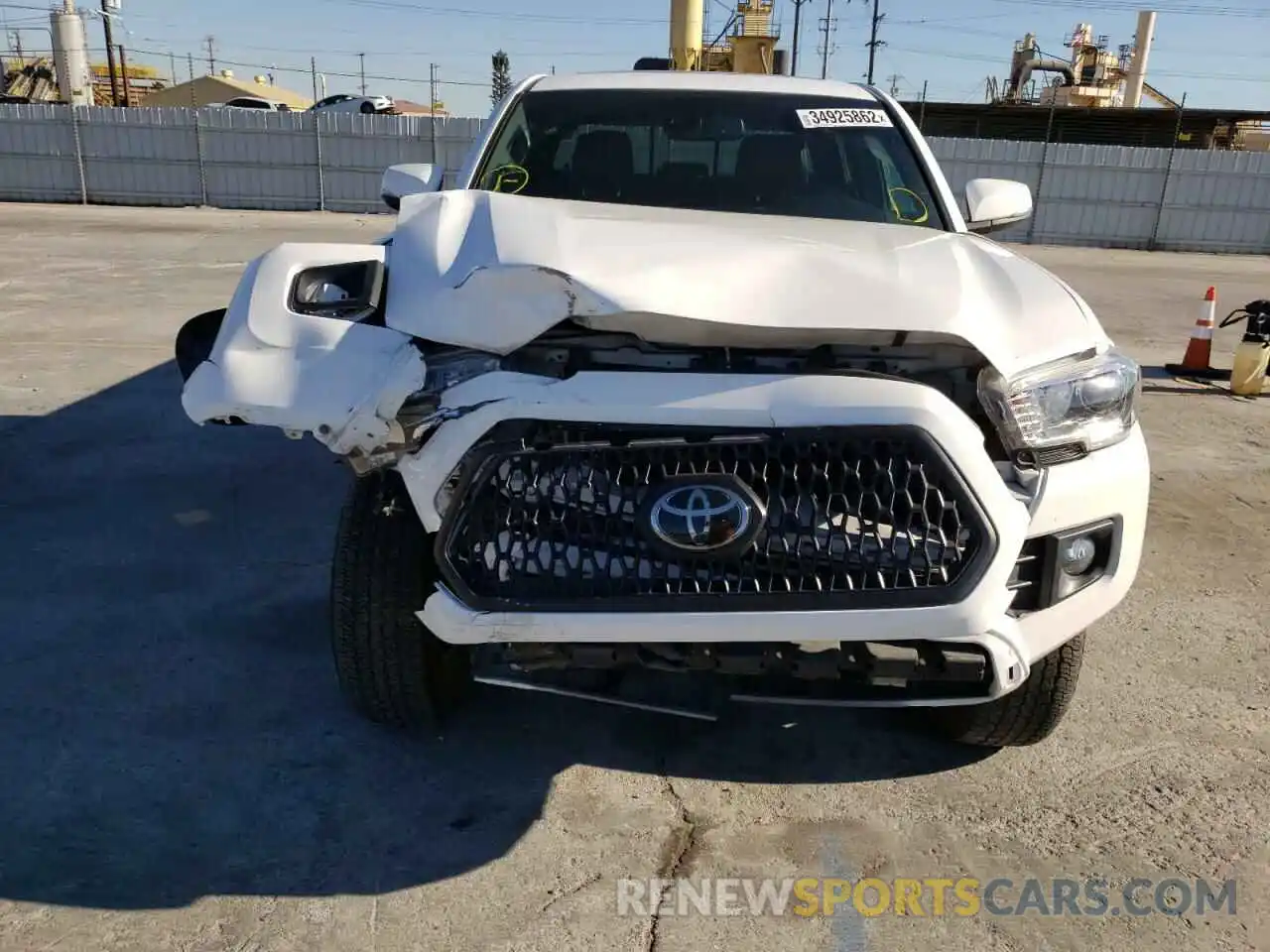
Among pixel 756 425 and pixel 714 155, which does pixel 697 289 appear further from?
pixel 714 155

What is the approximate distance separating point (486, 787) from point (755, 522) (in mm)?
1097

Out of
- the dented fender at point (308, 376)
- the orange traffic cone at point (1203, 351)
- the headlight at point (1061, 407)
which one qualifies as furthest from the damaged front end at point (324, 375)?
the orange traffic cone at point (1203, 351)

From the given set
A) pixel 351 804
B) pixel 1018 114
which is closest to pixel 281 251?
pixel 351 804

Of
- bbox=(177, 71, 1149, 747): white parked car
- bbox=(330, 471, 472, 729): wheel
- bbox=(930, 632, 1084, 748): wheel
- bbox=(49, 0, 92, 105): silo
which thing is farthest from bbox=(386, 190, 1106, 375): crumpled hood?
bbox=(49, 0, 92, 105): silo

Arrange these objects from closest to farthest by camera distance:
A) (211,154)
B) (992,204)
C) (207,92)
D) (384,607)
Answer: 1. (384,607)
2. (992,204)
3. (211,154)
4. (207,92)

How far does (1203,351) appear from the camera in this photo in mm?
7836

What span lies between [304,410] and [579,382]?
1.90ft

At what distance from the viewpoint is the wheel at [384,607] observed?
2.38 meters

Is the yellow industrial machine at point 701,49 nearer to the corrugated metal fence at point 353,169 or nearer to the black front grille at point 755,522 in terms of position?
the corrugated metal fence at point 353,169

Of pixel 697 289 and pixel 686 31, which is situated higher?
pixel 686 31

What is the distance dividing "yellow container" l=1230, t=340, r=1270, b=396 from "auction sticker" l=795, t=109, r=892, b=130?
4.68 meters

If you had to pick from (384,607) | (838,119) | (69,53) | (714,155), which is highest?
(69,53)

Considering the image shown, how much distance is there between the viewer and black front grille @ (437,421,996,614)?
2.00 meters

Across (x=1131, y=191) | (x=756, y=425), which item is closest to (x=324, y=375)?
(x=756, y=425)
